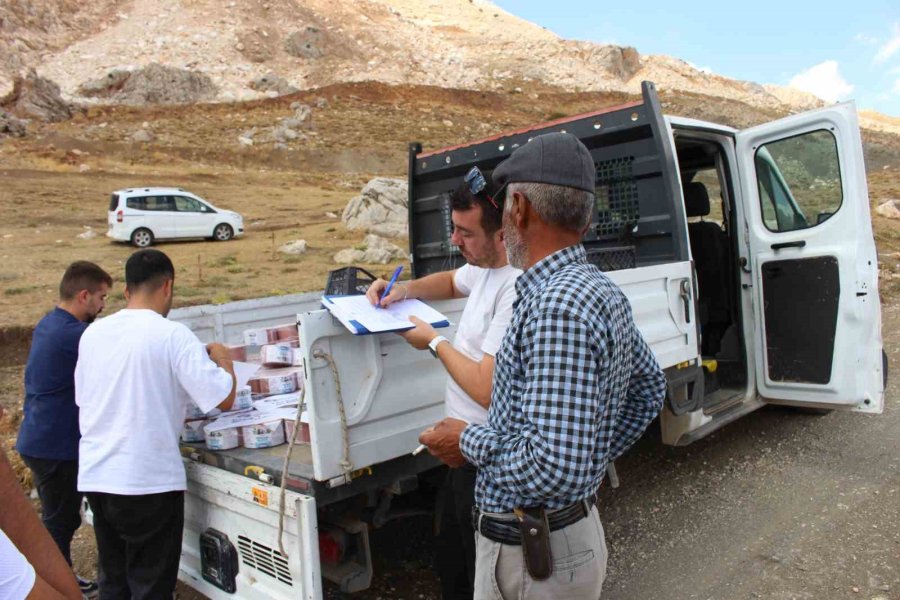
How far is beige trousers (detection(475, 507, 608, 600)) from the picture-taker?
1696 millimetres

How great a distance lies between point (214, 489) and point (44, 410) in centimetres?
109

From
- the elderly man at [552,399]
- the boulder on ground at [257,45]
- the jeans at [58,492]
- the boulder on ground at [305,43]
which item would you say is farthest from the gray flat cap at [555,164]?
the boulder on ground at [305,43]

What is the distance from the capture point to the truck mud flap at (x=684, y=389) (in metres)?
3.87

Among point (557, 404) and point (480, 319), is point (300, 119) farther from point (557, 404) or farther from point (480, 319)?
point (557, 404)

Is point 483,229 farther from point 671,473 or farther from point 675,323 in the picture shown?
point 671,473

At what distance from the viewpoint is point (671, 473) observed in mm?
4672

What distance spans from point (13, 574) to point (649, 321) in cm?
311

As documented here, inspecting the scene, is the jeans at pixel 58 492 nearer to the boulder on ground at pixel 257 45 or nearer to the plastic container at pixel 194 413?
the plastic container at pixel 194 413

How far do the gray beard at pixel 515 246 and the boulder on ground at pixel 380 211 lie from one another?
17430 mm

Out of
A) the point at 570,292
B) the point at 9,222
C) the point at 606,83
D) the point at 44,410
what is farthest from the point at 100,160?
the point at 606,83

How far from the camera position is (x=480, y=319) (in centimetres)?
222

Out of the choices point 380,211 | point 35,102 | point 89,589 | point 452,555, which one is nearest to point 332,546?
point 452,555

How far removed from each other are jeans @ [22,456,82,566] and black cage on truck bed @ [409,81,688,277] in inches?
121

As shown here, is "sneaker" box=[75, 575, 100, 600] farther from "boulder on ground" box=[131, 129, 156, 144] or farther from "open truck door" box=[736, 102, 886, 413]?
"boulder on ground" box=[131, 129, 156, 144]
